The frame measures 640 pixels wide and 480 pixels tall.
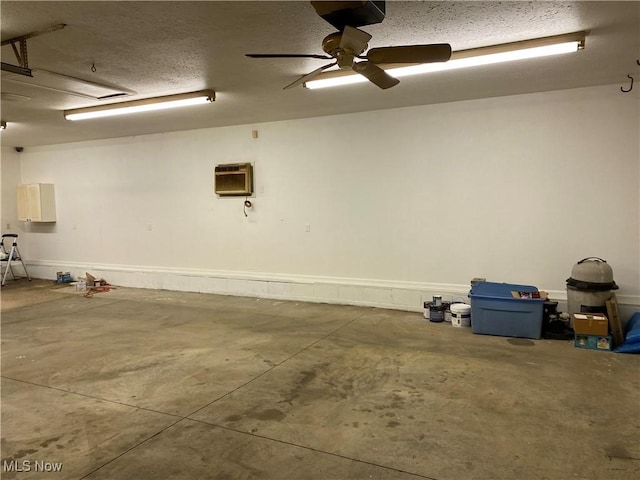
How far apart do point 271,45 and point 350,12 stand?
1.37 meters

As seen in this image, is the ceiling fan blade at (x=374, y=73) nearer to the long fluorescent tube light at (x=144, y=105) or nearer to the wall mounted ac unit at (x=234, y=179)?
the long fluorescent tube light at (x=144, y=105)

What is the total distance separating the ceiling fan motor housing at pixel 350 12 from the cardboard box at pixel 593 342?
3.82m

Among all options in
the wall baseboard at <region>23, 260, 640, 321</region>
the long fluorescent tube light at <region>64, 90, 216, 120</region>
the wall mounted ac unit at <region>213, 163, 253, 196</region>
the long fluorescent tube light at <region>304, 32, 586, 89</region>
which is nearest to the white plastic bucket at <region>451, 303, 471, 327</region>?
the wall baseboard at <region>23, 260, 640, 321</region>

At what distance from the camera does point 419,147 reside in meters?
5.79

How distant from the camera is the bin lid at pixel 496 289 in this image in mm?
4770

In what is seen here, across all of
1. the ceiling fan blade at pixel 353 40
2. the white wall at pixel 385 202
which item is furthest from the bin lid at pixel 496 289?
the ceiling fan blade at pixel 353 40

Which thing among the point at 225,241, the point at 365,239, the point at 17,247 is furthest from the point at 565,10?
the point at 17,247

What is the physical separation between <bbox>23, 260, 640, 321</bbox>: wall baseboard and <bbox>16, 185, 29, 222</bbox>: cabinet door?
4.41 feet

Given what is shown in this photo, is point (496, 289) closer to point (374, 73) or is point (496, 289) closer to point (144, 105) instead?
point (374, 73)

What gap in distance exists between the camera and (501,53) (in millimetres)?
3684

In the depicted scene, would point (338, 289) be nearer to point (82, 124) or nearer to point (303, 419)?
point (303, 419)

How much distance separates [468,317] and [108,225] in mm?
7225

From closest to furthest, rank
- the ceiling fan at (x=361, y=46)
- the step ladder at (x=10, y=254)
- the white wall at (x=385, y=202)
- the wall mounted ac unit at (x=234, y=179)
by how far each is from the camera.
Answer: the ceiling fan at (x=361, y=46) → the white wall at (x=385, y=202) → the wall mounted ac unit at (x=234, y=179) → the step ladder at (x=10, y=254)

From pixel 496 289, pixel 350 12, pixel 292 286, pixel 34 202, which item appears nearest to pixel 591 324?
pixel 496 289
